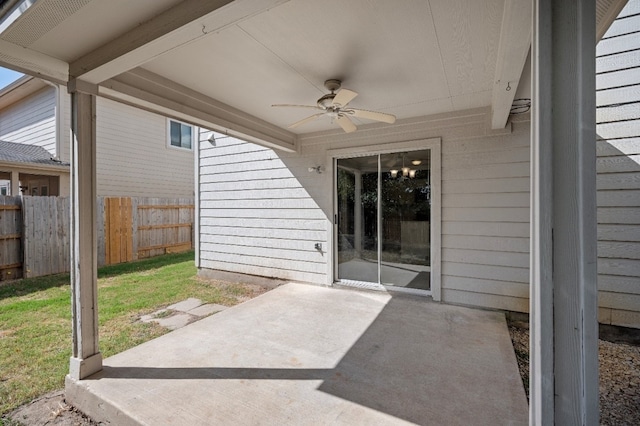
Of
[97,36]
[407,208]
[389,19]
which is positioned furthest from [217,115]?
[407,208]

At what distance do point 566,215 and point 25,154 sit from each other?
11339mm

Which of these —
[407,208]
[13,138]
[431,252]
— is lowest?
[431,252]

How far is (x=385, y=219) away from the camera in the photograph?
15.1 feet

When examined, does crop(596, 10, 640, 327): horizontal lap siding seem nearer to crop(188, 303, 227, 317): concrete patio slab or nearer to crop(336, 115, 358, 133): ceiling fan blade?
crop(336, 115, 358, 133): ceiling fan blade

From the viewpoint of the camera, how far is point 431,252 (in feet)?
13.9

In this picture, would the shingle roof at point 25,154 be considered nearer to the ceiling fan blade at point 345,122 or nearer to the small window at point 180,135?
the small window at point 180,135

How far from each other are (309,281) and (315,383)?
2857 millimetres

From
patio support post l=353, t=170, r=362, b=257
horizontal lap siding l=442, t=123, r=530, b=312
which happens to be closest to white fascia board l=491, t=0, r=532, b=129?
horizontal lap siding l=442, t=123, r=530, b=312

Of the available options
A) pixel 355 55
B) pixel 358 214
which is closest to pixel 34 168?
pixel 358 214

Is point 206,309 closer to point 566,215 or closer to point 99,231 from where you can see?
point 566,215

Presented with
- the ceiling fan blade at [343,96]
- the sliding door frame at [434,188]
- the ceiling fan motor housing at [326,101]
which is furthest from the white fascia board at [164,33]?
the sliding door frame at [434,188]

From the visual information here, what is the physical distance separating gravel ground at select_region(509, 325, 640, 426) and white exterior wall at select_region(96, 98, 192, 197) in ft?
32.7

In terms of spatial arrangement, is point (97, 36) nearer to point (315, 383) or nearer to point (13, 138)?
point (315, 383)

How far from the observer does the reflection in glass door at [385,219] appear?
4.39 m
